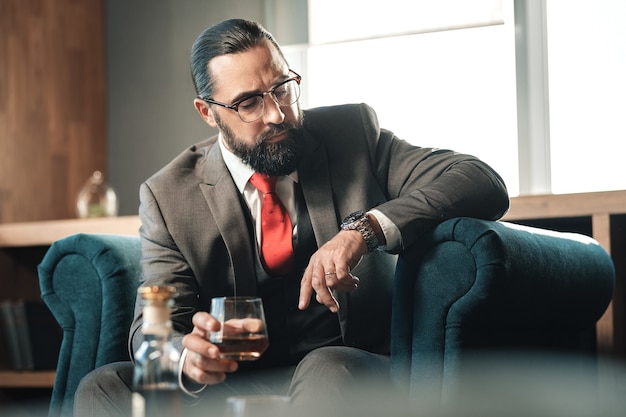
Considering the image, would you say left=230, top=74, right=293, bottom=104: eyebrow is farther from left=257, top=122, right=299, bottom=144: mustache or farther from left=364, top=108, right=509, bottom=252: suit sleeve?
left=364, top=108, right=509, bottom=252: suit sleeve

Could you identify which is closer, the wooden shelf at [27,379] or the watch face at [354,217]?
the watch face at [354,217]

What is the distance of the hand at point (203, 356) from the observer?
120cm

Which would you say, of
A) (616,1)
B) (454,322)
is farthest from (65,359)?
(616,1)

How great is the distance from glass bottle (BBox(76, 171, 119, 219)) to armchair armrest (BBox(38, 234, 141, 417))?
1393mm

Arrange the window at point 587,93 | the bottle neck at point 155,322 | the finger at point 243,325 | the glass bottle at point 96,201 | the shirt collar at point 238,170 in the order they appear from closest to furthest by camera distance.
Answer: the bottle neck at point 155,322 < the finger at point 243,325 < the shirt collar at point 238,170 < the window at point 587,93 < the glass bottle at point 96,201

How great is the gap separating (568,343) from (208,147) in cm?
98

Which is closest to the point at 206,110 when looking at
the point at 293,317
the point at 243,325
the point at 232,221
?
the point at 232,221

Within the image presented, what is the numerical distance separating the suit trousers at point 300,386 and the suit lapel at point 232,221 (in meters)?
0.21

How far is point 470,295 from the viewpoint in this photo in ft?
5.01

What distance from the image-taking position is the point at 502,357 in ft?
5.37

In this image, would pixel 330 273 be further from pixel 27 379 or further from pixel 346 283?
pixel 27 379

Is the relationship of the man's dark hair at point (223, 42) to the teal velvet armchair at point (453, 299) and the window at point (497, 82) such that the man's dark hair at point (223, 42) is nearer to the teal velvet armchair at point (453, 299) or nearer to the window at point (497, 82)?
the teal velvet armchair at point (453, 299)

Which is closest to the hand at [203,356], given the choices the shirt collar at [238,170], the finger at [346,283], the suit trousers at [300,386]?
the suit trousers at [300,386]

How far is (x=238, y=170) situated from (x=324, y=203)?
9.6 inches
